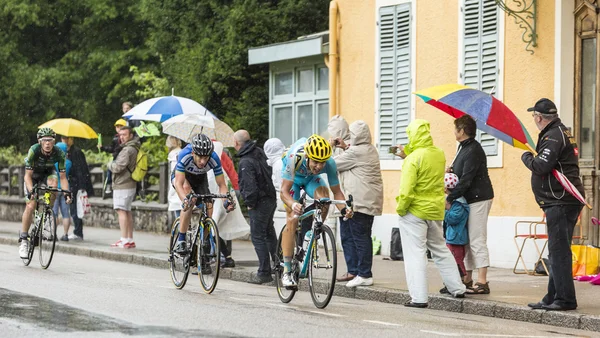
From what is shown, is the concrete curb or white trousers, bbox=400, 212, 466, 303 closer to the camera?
the concrete curb

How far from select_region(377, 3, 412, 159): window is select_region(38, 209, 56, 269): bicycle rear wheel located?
5.84 m

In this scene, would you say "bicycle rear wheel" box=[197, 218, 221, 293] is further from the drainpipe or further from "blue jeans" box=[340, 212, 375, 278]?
the drainpipe

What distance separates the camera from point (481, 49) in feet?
57.3

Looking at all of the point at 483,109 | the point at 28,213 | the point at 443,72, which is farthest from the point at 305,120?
the point at 483,109

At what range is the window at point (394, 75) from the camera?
1906 cm

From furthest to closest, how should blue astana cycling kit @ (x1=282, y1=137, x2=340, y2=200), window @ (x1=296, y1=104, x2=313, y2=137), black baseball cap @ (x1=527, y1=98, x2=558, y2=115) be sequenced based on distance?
window @ (x1=296, y1=104, x2=313, y2=137) → blue astana cycling kit @ (x1=282, y1=137, x2=340, y2=200) → black baseball cap @ (x1=527, y1=98, x2=558, y2=115)

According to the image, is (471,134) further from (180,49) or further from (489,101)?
(180,49)

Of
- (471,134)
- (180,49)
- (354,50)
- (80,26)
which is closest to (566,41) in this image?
(471,134)

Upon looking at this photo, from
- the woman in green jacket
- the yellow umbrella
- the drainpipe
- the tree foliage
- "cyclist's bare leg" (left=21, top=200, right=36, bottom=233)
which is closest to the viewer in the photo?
the woman in green jacket

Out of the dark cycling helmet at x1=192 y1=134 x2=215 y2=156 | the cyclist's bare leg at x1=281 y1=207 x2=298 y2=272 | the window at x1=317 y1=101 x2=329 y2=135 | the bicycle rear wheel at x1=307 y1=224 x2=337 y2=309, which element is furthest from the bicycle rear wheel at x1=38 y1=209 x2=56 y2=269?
the window at x1=317 y1=101 x2=329 y2=135

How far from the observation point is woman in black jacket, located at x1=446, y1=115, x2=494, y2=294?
13023 mm

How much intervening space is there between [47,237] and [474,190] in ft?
21.2

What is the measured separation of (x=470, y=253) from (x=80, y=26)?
101ft

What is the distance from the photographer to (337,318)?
11094 mm
